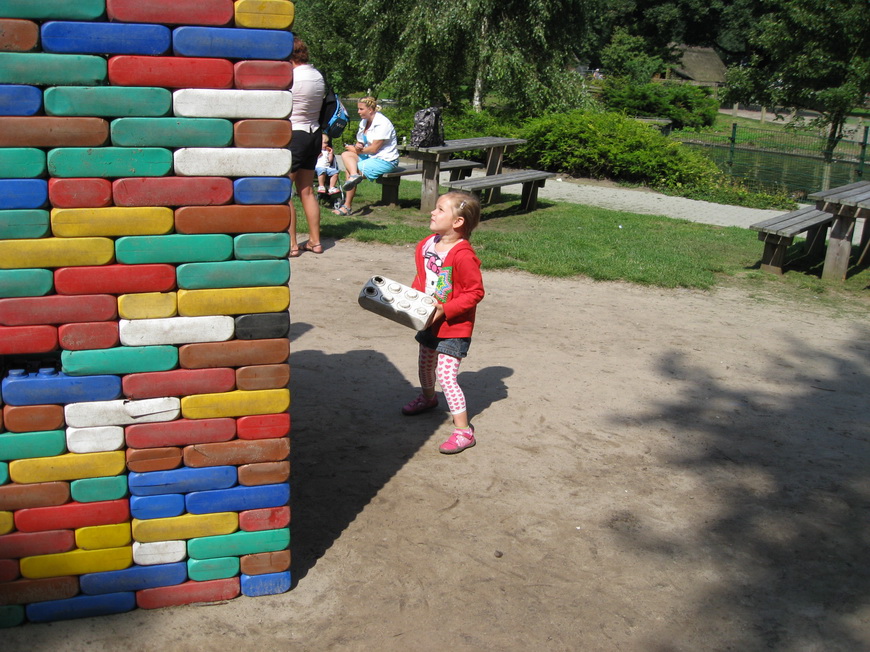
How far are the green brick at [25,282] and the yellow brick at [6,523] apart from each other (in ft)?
2.30

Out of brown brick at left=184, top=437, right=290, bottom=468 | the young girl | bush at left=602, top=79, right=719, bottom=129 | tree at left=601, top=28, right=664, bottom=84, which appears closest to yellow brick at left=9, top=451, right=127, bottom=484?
brown brick at left=184, top=437, right=290, bottom=468

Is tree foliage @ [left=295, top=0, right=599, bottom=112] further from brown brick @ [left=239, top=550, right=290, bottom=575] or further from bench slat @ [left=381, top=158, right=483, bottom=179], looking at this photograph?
brown brick @ [left=239, top=550, right=290, bottom=575]

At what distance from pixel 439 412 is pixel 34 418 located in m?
2.58

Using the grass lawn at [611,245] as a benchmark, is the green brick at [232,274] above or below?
above

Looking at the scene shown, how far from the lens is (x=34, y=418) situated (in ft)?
8.79

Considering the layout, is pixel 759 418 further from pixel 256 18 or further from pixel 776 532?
pixel 256 18

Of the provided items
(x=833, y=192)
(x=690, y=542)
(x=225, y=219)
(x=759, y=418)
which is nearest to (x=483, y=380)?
(x=759, y=418)

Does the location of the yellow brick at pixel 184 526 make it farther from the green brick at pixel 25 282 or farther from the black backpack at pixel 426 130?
the black backpack at pixel 426 130

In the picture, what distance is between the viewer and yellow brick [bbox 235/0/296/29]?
2559 millimetres

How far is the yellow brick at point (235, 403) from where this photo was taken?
2799 millimetres

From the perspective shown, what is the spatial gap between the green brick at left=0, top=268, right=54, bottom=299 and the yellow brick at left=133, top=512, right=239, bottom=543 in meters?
0.82

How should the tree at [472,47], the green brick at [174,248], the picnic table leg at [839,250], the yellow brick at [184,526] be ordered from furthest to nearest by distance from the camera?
the tree at [472,47] → the picnic table leg at [839,250] → the yellow brick at [184,526] → the green brick at [174,248]

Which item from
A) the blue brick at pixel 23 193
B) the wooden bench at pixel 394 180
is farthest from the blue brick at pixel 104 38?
the wooden bench at pixel 394 180

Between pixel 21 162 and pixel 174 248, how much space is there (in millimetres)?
483
